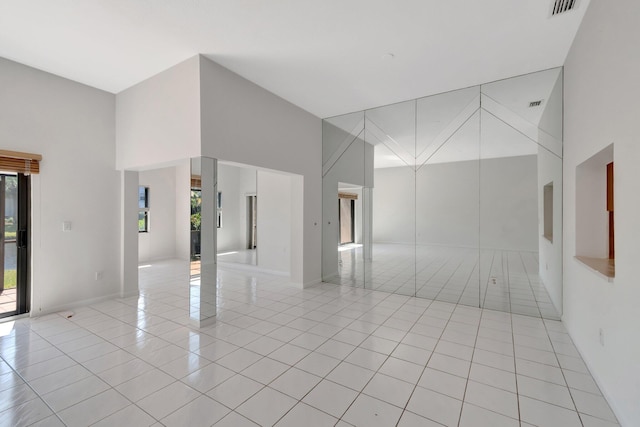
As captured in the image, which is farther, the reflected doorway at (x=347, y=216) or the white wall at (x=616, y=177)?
the reflected doorway at (x=347, y=216)

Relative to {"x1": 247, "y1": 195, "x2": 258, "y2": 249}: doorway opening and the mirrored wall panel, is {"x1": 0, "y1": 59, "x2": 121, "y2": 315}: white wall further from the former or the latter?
the mirrored wall panel

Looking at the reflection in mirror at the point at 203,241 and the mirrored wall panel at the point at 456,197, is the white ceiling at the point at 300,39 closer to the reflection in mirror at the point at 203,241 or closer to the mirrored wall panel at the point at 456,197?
the mirrored wall panel at the point at 456,197

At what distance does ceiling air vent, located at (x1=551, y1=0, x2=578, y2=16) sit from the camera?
250 centimetres

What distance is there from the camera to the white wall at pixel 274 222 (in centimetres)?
624

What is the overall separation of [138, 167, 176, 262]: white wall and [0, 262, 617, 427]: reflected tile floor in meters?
3.95

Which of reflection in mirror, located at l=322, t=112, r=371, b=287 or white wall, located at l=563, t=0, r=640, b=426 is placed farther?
reflection in mirror, located at l=322, t=112, r=371, b=287

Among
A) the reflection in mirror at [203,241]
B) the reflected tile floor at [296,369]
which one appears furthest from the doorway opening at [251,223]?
the reflection in mirror at [203,241]

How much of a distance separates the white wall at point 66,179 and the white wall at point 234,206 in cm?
310

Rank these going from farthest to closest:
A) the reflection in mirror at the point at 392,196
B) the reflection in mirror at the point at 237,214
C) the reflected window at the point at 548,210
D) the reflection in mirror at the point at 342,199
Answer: the reflection in mirror at the point at 237,214
the reflection in mirror at the point at 342,199
the reflection in mirror at the point at 392,196
the reflected window at the point at 548,210

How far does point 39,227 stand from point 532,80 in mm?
7053

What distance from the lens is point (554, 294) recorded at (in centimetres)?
390

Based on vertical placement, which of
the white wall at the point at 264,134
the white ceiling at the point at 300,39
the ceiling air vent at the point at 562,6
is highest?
Answer: the white ceiling at the point at 300,39

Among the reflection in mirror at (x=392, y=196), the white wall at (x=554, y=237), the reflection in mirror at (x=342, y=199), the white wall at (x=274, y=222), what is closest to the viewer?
the white wall at (x=554, y=237)

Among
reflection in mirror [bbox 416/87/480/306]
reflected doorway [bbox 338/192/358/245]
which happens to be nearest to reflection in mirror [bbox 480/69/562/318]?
reflection in mirror [bbox 416/87/480/306]
